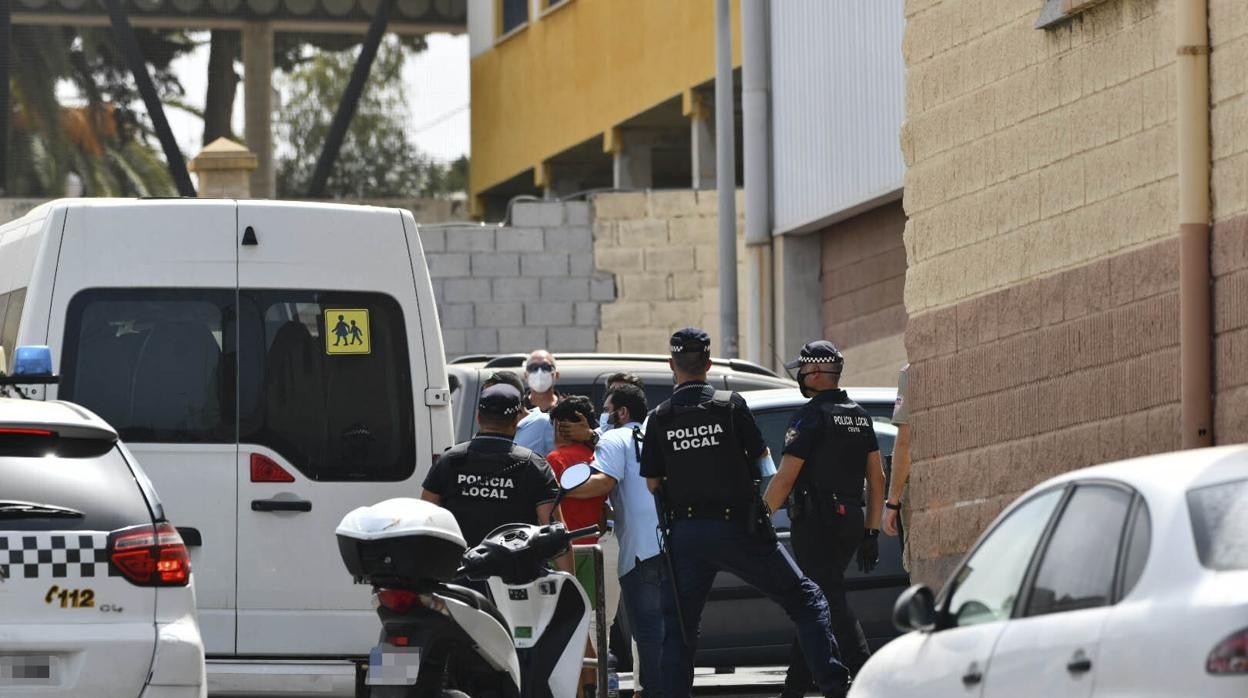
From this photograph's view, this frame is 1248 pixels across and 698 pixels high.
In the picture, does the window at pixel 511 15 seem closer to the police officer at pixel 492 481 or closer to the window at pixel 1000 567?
the police officer at pixel 492 481

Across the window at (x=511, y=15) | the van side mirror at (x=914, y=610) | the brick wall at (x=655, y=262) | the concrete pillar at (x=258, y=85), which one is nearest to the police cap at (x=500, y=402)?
the van side mirror at (x=914, y=610)

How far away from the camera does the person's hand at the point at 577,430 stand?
11.5m

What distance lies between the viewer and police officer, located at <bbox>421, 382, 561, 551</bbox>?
396 inches

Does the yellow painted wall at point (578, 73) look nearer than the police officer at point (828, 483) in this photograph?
No

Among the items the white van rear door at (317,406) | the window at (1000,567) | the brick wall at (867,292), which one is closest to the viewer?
the window at (1000,567)

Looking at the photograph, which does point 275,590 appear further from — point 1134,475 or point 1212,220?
point 1134,475

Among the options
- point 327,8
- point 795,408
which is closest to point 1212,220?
point 795,408

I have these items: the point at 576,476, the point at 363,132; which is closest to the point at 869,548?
the point at 576,476

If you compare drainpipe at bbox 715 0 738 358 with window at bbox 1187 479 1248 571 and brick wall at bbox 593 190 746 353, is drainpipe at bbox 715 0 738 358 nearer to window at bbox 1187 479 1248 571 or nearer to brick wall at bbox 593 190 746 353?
brick wall at bbox 593 190 746 353

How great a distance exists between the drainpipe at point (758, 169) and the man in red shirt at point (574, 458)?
33.9 feet

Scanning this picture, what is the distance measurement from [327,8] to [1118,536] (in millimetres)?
31648

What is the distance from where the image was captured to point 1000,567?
22.8 feet

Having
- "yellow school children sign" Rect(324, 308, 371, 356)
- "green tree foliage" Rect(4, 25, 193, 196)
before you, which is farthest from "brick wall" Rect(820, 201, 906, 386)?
"green tree foliage" Rect(4, 25, 193, 196)

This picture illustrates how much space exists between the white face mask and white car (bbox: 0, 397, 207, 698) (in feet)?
17.6
